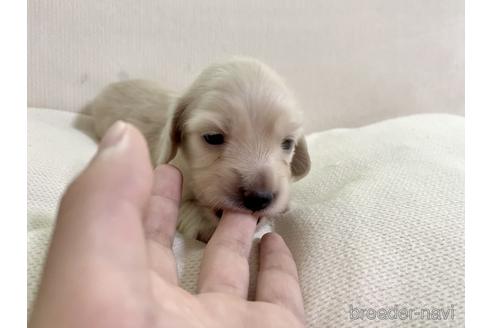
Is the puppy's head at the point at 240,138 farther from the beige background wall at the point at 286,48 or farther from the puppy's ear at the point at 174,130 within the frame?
the beige background wall at the point at 286,48

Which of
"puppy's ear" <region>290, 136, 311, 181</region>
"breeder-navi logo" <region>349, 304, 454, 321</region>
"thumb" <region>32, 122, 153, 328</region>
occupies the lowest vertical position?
"breeder-navi logo" <region>349, 304, 454, 321</region>

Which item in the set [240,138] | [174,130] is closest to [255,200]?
[240,138]

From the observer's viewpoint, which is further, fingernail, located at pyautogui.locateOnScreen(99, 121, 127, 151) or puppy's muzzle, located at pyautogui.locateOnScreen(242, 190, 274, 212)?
puppy's muzzle, located at pyautogui.locateOnScreen(242, 190, 274, 212)

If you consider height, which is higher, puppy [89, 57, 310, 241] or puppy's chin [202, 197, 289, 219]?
puppy [89, 57, 310, 241]

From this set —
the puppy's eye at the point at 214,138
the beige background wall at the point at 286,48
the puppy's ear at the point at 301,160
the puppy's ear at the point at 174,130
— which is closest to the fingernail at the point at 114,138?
the puppy's eye at the point at 214,138


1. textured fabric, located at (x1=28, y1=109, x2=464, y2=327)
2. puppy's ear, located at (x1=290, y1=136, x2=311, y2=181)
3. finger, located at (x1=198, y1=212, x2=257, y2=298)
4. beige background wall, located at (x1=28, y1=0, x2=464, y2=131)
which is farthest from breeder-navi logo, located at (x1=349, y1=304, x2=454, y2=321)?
beige background wall, located at (x1=28, y1=0, x2=464, y2=131)

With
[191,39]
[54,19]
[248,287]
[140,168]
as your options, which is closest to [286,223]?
[248,287]

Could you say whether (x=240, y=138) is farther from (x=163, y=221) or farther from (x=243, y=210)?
(x=163, y=221)

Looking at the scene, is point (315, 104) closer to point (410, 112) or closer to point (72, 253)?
point (410, 112)

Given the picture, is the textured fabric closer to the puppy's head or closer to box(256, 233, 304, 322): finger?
box(256, 233, 304, 322): finger

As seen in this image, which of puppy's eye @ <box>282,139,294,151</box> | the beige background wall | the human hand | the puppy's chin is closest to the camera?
the human hand
